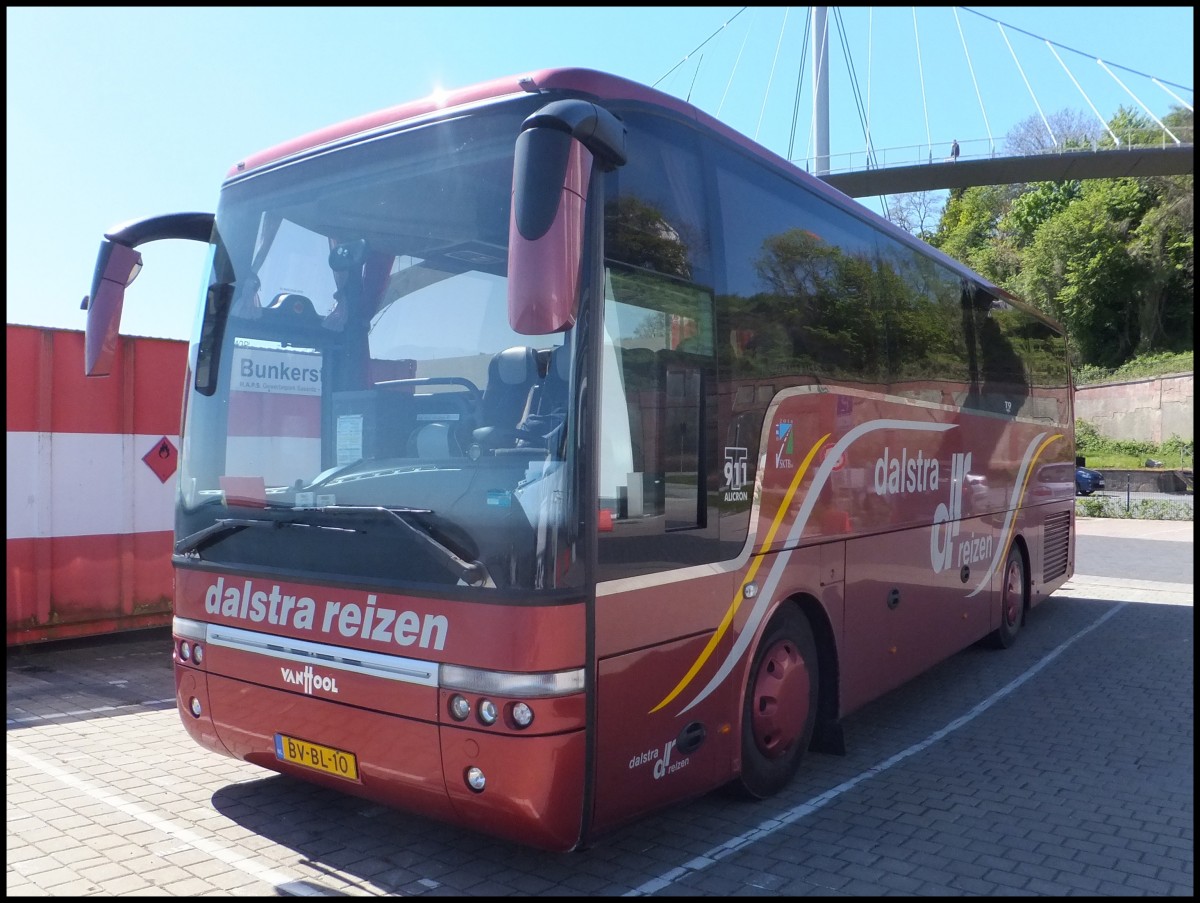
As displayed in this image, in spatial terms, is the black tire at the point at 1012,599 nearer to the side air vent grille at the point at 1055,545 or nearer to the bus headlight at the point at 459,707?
the side air vent grille at the point at 1055,545

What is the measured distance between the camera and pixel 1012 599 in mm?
10148

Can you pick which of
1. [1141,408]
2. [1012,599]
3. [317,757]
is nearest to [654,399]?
[317,757]

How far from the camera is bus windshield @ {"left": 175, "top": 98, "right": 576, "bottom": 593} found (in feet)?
12.8

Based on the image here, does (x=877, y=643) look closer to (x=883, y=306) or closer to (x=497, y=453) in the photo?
(x=883, y=306)

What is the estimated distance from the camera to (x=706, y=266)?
4.81m

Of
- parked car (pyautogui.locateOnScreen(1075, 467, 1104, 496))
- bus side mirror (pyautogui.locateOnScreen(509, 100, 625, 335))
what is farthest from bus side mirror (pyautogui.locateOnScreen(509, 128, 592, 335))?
parked car (pyautogui.locateOnScreen(1075, 467, 1104, 496))

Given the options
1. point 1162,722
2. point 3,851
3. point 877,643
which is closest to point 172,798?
point 3,851

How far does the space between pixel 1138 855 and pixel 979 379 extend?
4762mm

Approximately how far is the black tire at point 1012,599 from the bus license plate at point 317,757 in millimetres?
7248

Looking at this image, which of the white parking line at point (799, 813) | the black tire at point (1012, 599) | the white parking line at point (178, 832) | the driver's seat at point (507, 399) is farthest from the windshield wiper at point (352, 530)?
the black tire at point (1012, 599)

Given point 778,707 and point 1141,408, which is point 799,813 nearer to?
point 778,707

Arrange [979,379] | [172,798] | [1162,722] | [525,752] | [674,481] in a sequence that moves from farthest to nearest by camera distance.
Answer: [979,379], [1162,722], [172,798], [674,481], [525,752]

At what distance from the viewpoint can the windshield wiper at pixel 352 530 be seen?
3822 mm

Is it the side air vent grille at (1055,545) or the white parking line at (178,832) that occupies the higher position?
the side air vent grille at (1055,545)
